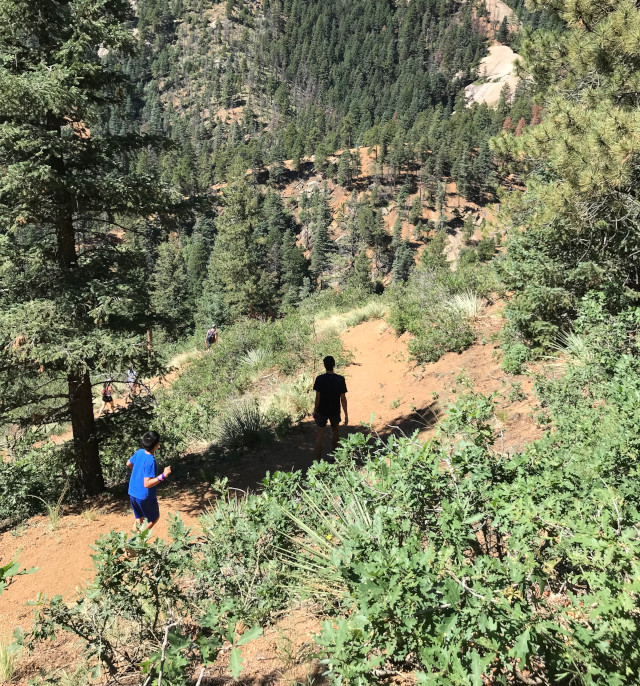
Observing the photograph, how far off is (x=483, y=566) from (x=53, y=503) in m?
6.18

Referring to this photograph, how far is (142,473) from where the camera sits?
4668mm

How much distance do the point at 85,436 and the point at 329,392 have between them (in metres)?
3.44

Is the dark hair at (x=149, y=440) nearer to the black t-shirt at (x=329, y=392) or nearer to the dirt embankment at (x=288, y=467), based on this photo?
the dirt embankment at (x=288, y=467)

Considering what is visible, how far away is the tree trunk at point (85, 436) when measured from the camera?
593cm

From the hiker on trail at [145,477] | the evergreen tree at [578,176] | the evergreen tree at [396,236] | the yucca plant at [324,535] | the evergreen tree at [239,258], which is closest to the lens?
the yucca plant at [324,535]

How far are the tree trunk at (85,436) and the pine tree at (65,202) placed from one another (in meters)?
0.02

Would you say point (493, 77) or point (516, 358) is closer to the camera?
point (516, 358)

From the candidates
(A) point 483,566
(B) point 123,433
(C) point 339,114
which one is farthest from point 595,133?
(C) point 339,114

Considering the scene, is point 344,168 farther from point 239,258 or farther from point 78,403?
point 78,403

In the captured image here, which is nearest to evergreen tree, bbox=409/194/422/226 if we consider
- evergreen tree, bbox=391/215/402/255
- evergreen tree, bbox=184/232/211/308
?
evergreen tree, bbox=391/215/402/255

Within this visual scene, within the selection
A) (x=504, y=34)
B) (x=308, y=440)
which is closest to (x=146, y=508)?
(x=308, y=440)

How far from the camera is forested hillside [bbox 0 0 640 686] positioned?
1.83 metres

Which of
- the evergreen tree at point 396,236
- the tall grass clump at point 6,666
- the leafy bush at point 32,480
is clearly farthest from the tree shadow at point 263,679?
the evergreen tree at point 396,236

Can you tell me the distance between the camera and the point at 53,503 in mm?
6180
